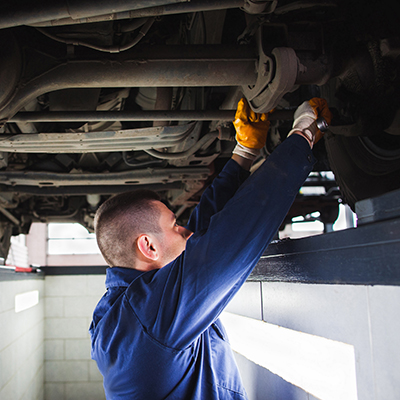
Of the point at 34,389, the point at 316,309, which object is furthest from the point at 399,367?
the point at 34,389

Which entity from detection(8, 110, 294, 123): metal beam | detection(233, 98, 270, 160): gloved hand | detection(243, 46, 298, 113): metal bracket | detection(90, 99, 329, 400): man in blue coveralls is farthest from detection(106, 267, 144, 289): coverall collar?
detection(8, 110, 294, 123): metal beam

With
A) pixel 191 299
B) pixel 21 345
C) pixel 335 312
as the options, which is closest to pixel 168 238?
pixel 191 299

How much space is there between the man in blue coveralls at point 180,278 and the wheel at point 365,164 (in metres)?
0.77

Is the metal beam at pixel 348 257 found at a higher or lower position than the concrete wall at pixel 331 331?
higher

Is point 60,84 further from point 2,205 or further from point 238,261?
point 2,205

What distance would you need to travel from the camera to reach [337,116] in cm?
207

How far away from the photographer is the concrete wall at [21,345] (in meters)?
4.15

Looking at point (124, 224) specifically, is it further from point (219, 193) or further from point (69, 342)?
point (69, 342)

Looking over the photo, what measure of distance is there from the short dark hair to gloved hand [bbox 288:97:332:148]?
596 mm

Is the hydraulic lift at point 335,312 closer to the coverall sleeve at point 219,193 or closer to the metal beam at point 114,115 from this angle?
the coverall sleeve at point 219,193

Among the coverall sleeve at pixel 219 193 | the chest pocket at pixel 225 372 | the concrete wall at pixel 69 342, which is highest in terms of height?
the coverall sleeve at pixel 219 193

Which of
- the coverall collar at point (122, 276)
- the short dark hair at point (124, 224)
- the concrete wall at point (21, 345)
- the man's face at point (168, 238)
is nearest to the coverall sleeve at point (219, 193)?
the man's face at point (168, 238)

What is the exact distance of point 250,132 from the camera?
181 centimetres

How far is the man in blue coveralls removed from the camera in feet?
3.72
